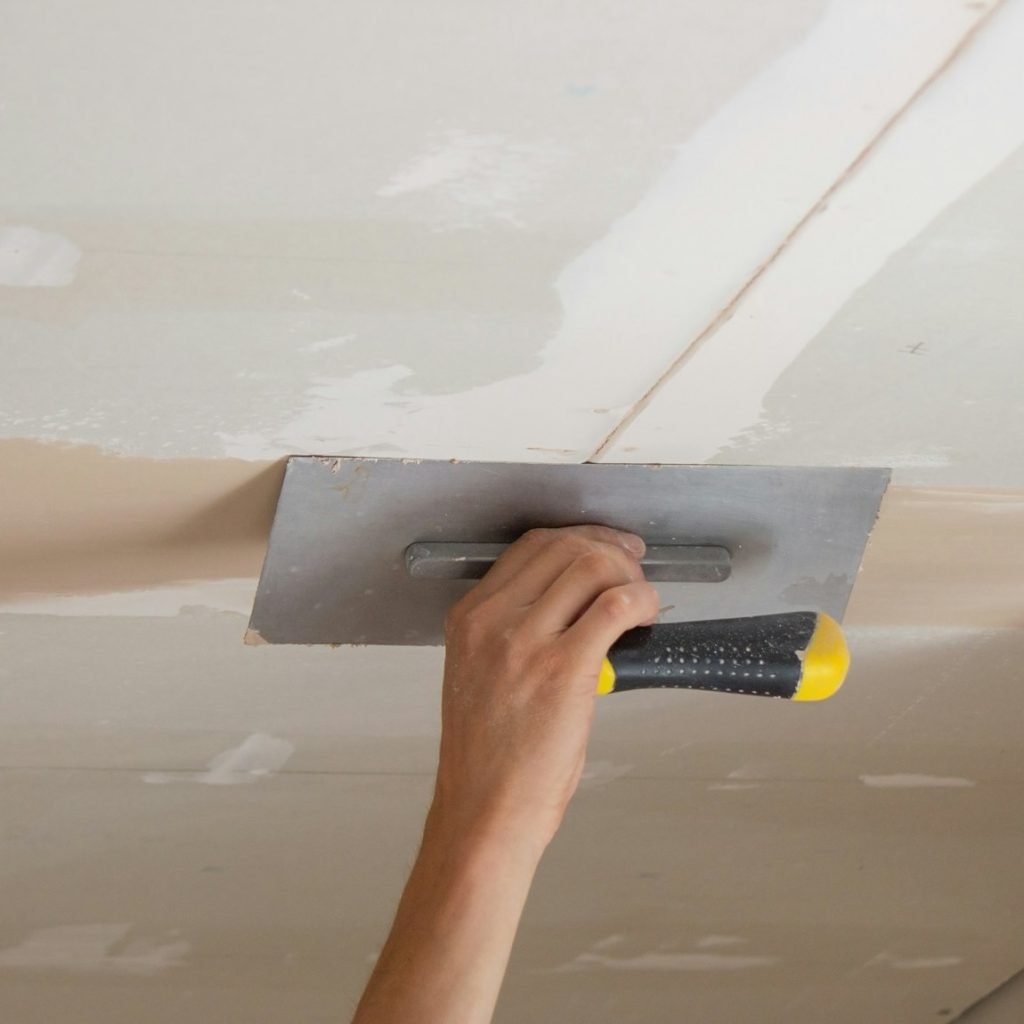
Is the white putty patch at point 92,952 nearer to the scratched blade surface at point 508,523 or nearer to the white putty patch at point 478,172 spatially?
the scratched blade surface at point 508,523

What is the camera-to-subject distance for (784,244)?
2.29ft

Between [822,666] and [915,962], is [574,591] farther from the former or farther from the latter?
[915,962]

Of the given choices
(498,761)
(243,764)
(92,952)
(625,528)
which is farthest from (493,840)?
(92,952)

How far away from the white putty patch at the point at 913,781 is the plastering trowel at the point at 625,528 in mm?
634

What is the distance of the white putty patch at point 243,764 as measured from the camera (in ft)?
4.47

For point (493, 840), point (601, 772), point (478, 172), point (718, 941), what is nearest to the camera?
point (478, 172)

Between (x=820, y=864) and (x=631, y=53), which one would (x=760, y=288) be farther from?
(x=820, y=864)

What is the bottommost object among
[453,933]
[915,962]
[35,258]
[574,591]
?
[453,933]

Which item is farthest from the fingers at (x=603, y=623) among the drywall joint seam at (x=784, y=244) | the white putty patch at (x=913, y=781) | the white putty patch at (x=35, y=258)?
the white putty patch at (x=913, y=781)

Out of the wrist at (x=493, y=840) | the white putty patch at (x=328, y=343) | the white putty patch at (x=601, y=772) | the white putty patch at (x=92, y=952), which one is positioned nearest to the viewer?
the white putty patch at (x=328, y=343)

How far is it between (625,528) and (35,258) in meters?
0.49

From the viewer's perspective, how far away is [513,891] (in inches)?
34.2

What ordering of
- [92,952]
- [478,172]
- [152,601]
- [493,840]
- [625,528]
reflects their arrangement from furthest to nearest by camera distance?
[92,952], [152,601], [625,528], [493,840], [478,172]

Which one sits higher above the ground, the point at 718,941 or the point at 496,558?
the point at 496,558
